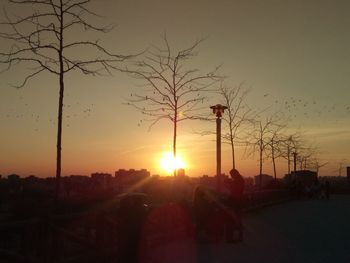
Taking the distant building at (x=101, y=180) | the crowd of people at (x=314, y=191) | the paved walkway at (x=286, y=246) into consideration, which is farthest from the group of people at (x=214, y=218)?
the distant building at (x=101, y=180)

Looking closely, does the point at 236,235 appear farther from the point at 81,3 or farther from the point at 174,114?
the point at 81,3

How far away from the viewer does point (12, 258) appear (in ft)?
31.6

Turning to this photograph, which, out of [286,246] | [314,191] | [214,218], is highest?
[314,191]

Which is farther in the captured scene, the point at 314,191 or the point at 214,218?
the point at 314,191

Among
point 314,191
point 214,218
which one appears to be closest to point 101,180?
point 314,191

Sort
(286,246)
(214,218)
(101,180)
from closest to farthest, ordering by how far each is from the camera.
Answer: (286,246) < (214,218) < (101,180)

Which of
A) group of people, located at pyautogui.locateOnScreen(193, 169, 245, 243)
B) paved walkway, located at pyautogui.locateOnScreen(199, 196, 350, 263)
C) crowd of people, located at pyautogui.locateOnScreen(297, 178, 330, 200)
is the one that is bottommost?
paved walkway, located at pyautogui.locateOnScreen(199, 196, 350, 263)

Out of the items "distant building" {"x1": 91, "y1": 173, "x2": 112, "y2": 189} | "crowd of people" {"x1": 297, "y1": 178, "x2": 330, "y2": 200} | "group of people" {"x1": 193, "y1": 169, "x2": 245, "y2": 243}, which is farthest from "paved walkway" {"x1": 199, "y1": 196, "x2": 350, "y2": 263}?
"distant building" {"x1": 91, "y1": 173, "x2": 112, "y2": 189}

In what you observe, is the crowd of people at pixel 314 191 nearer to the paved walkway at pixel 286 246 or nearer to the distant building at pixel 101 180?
the distant building at pixel 101 180

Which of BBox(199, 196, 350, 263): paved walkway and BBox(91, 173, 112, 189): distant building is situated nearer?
BBox(199, 196, 350, 263): paved walkway

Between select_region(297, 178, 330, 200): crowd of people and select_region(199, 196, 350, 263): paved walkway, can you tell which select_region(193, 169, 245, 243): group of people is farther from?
select_region(297, 178, 330, 200): crowd of people

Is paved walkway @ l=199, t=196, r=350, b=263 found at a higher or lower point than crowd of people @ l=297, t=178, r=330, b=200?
lower

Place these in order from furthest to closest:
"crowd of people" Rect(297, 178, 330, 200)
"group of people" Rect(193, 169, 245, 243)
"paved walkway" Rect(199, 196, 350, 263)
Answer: "crowd of people" Rect(297, 178, 330, 200), "group of people" Rect(193, 169, 245, 243), "paved walkway" Rect(199, 196, 350, 263)

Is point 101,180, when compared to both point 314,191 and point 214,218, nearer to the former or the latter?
point 314,191
